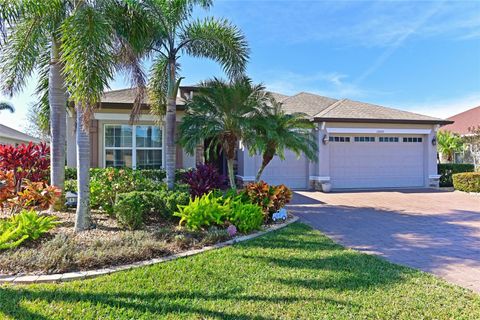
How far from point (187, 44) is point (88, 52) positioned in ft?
13.9

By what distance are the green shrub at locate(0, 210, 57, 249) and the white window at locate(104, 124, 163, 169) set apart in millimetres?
6400

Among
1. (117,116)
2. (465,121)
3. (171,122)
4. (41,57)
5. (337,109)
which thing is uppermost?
(465,121)

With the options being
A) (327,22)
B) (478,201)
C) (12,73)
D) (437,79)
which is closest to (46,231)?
(12,73)

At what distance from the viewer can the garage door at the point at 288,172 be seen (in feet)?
51.6

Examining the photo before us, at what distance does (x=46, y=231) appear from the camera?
20.1ft

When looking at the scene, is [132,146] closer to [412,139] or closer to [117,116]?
[117,116]

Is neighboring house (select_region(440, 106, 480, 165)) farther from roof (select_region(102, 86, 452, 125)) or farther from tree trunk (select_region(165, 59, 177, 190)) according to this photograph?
tree trunk (select_region(165, 59, 177, 190))

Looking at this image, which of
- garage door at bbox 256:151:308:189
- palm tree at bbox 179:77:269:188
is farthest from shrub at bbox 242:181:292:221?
garage door at bbox 256:151:308:189

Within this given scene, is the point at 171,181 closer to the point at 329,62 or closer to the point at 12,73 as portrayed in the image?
the point at 12,73

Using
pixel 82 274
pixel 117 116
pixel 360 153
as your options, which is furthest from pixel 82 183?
pixel 360 153

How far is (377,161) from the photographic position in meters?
16.6

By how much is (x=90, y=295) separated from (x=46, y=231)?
116 inches

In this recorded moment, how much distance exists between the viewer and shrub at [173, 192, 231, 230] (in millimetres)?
6781

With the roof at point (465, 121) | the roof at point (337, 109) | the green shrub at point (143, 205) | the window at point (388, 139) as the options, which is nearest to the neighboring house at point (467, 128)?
the roof at point (465, 121)
